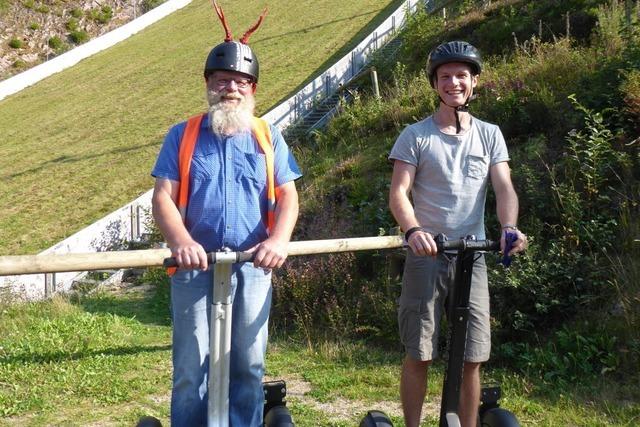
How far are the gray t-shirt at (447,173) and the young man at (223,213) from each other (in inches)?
25.6

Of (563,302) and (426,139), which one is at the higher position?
(426,139)

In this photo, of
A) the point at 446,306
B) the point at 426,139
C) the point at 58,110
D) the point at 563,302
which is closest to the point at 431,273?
the point at 446,306

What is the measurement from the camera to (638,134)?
21.1ft

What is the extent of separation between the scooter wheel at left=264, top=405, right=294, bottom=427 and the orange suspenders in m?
0.99

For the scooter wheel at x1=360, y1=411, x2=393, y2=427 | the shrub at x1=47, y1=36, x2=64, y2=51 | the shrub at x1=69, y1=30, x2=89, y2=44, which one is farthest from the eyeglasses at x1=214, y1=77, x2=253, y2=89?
the shrub at x1=69, y1=30, x2=89, y2=44

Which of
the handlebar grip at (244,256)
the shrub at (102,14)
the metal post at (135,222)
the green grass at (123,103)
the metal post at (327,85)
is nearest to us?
the handlebar grip at (244,256)

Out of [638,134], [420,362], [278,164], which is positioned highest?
[638,134]

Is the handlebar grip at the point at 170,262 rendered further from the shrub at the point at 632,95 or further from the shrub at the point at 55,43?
the shrub at the point at 55,43

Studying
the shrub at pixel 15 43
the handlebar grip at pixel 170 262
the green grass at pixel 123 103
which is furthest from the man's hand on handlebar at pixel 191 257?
the shrub at pixel 15 43

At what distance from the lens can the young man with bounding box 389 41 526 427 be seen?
344 cm

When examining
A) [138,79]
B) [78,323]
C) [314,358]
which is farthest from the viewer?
[138,79]

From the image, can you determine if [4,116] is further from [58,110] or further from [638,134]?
[638,134]

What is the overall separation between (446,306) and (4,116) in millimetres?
23146

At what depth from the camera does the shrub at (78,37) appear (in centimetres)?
3512
